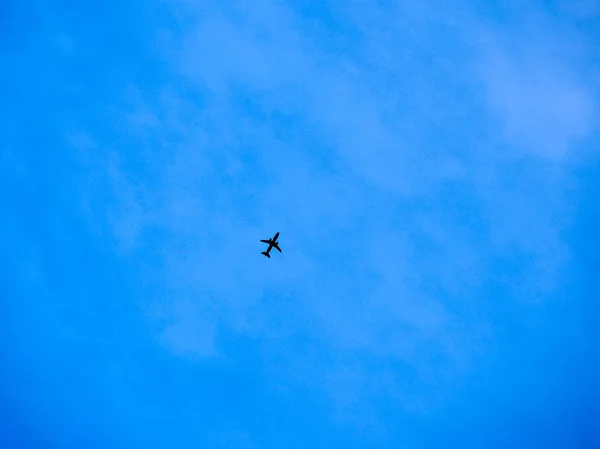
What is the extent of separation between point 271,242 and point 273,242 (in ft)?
0.91

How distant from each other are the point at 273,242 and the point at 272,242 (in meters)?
0.30

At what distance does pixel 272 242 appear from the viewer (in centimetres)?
5691

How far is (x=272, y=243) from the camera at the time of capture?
186 ft

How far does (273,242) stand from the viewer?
57188mm

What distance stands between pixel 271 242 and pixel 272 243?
1.00 feet

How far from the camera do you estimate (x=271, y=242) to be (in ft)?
187

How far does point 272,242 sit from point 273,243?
192mm

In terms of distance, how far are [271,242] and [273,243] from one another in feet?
0.89

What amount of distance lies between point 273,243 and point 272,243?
0.24 m
